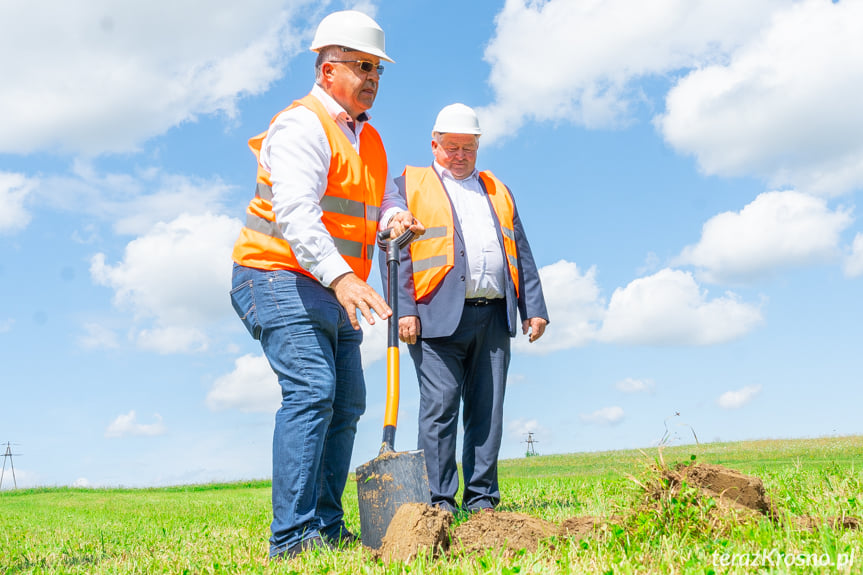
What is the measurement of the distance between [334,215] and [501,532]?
1.73 m

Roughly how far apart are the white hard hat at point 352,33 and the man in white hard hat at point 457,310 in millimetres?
1411

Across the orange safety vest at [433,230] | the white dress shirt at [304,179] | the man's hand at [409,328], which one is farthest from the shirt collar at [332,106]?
the man's hand at [409,328]

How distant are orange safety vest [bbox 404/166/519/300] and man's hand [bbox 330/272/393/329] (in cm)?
162

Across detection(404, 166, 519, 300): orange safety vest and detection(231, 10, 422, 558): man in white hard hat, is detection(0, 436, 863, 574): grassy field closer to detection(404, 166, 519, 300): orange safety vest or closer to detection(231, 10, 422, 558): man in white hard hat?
detection(231, 10, 422, 558): man in white hard hat

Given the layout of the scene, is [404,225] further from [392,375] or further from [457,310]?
[457,310]

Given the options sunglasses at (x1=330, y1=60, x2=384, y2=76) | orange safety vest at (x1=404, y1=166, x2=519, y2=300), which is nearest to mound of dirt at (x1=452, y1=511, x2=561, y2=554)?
orange safety vest at (x1=404, y1=166, x2=519, y2=300)

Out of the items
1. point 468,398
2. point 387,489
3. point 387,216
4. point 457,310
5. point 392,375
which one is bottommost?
point 387,489

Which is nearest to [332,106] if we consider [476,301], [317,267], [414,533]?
[317,267]

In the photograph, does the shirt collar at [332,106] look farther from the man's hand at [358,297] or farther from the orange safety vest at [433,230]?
the orange safety vest at [433,230]

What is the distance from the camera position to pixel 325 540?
3.57m

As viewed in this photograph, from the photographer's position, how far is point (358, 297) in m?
3.25

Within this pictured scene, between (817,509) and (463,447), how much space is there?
228cm

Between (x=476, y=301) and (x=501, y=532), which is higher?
(x=476, y=301)

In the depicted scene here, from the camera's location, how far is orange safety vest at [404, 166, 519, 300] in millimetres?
4902
